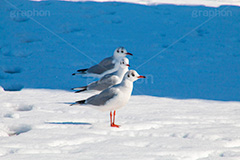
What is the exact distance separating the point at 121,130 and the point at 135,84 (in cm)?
283

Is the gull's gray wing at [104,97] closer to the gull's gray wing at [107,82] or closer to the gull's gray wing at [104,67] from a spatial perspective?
the gull's gray wing at [107,82]

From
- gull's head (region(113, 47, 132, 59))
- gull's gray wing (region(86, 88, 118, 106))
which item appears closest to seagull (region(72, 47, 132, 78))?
gull's head (region(113, 47, 132, 59))

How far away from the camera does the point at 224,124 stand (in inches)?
207

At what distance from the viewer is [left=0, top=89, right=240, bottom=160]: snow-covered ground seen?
3949mm

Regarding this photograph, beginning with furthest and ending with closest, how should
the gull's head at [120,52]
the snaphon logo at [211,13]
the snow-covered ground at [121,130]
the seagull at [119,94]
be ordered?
the snaphon logo at [211,13] < the gull's head at [120,52] < the seagull at [119,94] < the snow-covered ground at [121,130]

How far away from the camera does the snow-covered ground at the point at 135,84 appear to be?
13.9ft

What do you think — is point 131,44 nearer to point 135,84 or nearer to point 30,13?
point 135,84

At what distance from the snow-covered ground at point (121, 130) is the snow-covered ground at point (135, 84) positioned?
1 cm

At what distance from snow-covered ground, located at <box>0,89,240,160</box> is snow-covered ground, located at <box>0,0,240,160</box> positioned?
0.04 feet

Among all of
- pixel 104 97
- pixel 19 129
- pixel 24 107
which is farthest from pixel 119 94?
pixel 24 107

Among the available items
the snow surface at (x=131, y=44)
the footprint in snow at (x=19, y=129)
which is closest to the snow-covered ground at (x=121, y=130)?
the footprint in snow at (x=19, y=129)

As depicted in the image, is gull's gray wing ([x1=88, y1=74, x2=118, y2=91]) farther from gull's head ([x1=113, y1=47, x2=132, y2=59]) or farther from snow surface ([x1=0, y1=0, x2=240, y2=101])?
gull's head ([x1=113, y1=47, x2=132, y2=59])

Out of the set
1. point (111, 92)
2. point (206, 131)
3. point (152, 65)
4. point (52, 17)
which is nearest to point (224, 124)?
point (206, 131)

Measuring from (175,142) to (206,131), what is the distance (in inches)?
25.2
